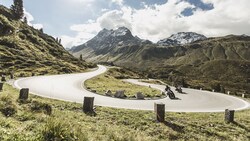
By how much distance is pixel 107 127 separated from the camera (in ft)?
49.6

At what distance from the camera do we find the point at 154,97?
1458 inches

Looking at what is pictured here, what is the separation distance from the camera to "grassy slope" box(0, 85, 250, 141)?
10.5m

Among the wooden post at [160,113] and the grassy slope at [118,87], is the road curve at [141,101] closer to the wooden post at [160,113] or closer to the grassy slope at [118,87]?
the grassy slope at [118,87]

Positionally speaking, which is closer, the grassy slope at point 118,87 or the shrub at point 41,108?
the shrub at point 41,108

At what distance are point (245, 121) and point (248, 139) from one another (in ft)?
17.4

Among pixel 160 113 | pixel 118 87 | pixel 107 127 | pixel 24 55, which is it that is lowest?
pixel 107 127

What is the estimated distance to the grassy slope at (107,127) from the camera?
1049cm

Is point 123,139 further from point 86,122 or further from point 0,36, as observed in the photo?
point 0,36

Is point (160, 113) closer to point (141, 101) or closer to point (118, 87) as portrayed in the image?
point (141, 101)

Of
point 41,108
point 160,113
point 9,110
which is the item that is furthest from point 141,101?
point 9,110

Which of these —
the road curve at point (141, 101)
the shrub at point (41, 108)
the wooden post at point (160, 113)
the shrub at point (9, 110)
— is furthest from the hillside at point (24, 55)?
the wooden post at point (160, 113)

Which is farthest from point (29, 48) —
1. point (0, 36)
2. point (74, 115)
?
point (74, 115)

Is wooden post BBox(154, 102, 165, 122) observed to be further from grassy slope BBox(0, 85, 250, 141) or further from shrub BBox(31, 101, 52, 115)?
shrub BBox(31, 101, 52, 115)

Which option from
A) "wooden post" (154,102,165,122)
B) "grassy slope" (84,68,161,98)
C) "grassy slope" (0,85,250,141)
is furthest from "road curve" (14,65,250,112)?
"wooden post" (154,102,165,122)
